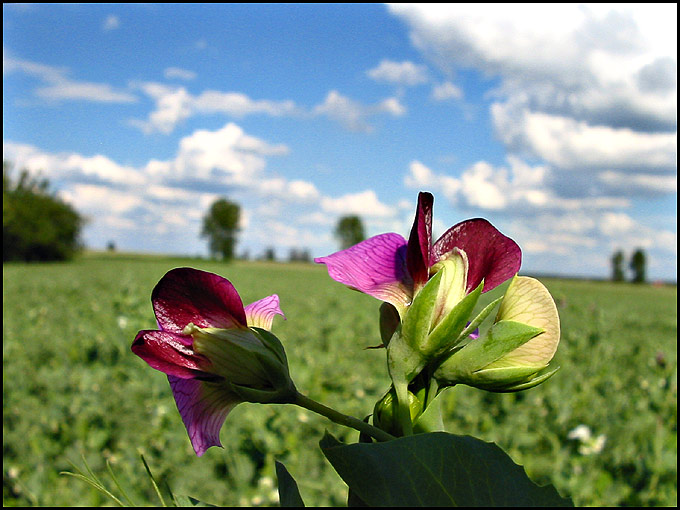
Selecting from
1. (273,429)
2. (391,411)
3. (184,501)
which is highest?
(391,411)

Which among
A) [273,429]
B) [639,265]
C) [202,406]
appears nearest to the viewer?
[202,406]

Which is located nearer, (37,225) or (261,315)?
(261,315)

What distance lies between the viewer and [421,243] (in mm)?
477

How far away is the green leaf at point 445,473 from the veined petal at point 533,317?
12 cm

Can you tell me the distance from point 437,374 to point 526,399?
436 centimetres

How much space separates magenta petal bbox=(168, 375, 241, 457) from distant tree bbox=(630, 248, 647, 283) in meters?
67.3

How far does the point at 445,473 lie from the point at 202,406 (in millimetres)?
214

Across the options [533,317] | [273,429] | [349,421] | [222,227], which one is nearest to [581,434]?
[273,429]

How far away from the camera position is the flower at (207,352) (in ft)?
1.50

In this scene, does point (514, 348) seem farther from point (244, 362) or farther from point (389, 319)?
point (244, 362)

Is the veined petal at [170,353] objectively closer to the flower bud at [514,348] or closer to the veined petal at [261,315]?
the veined petal at [261,315]

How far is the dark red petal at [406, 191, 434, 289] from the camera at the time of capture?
1.56ft

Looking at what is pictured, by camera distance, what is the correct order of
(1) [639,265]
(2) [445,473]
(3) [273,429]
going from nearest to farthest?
(2) [445,473] → (3) [273,429] → (1) [639,265]

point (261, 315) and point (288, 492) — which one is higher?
point (261, 315)
